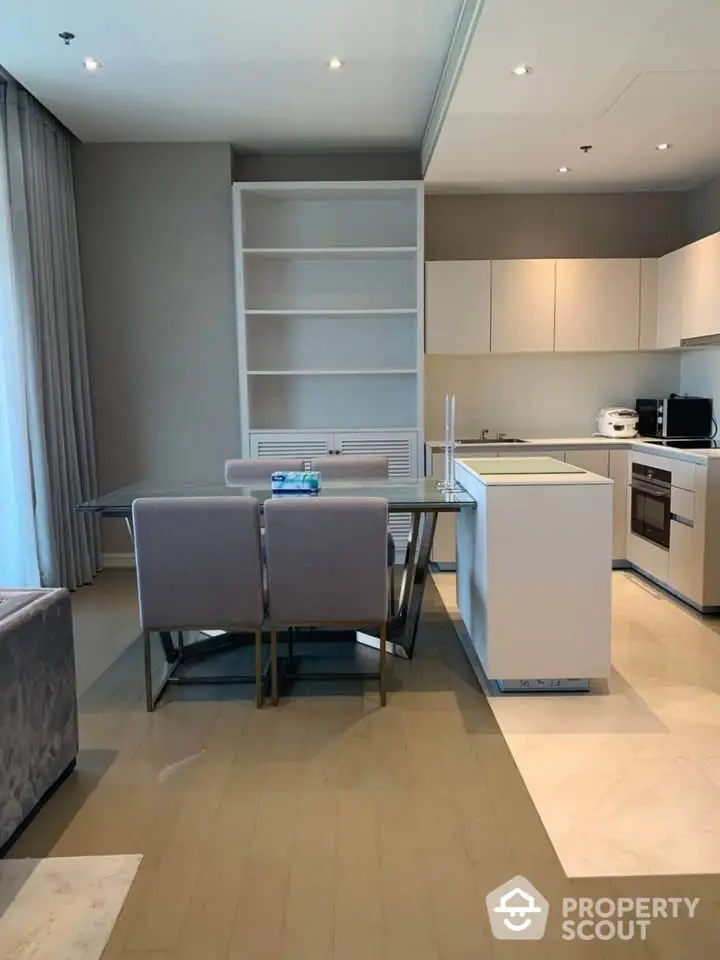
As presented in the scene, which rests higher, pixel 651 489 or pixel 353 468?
pixel 353 468

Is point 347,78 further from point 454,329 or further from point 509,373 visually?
point 509,373

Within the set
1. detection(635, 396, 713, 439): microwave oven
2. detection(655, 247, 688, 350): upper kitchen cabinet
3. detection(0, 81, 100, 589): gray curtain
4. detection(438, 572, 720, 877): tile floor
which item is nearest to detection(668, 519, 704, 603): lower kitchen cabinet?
detection(438, 572, 720, 877): tile floor

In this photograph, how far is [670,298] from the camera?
5.01 metres

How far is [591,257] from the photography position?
548 centimetres

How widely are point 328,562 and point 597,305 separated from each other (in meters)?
3.34

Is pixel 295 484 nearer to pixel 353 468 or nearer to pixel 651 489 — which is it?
pixel 353 468

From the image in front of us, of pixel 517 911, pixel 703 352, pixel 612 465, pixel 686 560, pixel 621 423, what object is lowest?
pixel 517 911

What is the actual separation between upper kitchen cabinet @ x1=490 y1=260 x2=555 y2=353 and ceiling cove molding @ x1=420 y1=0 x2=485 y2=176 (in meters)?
0.93

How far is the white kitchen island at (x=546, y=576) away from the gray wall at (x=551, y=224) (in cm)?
302

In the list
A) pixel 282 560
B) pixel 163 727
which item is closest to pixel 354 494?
pixel 282 560

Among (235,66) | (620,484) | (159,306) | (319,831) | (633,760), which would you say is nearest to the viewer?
(319,831)

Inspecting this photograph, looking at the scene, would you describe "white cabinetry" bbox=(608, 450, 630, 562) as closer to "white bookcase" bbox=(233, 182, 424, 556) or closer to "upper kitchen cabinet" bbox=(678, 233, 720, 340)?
"upper kitchen cabinet" bbox=(678, 233, 720, 340)

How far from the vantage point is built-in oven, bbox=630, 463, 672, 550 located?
438 cm

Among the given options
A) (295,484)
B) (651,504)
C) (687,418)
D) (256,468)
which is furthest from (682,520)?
(256,468)
